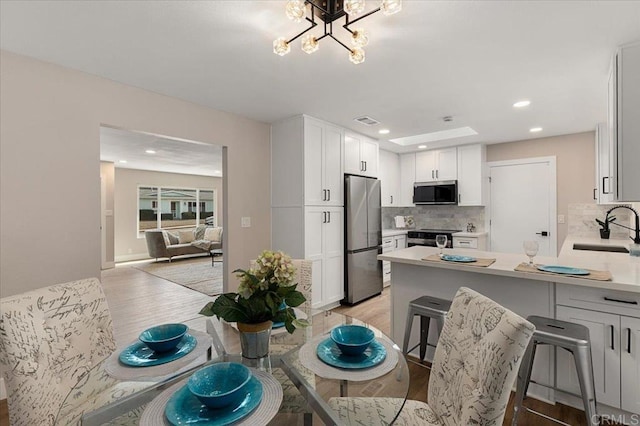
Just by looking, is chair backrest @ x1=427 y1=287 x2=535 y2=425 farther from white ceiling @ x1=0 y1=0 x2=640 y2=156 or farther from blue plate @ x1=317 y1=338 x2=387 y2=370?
white ceiling @ x1=0 y1=0 x2=640 y2=156

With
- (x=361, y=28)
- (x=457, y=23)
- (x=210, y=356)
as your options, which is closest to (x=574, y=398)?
(x=210, y=356)

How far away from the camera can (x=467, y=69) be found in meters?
2.34

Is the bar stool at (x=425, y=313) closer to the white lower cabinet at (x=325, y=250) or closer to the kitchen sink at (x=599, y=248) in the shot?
the white lower cabinet at (x=325, y=250)

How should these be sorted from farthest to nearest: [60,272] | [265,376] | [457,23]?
1. [60,272]
2. [457,23]
3. [265,376]

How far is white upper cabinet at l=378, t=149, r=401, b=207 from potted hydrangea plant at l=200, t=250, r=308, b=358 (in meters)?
4.20

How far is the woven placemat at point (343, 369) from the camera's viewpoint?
1121mm

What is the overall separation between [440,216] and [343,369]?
4919mm

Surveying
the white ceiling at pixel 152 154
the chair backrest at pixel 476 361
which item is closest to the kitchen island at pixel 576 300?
the chair backrest at pixel 476 361

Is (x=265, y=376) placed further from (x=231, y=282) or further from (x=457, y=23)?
(x=231, y=282)

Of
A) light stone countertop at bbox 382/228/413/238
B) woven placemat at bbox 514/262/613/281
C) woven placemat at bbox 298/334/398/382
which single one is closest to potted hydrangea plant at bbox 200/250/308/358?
woven placemat at bbox 298/334/398/382

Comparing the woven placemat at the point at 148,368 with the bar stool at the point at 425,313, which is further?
the bar stool at the point at 425,313

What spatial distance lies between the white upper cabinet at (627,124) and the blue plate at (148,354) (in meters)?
2.72

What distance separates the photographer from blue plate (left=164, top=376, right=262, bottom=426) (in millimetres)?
856

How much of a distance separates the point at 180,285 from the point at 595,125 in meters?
6.69
